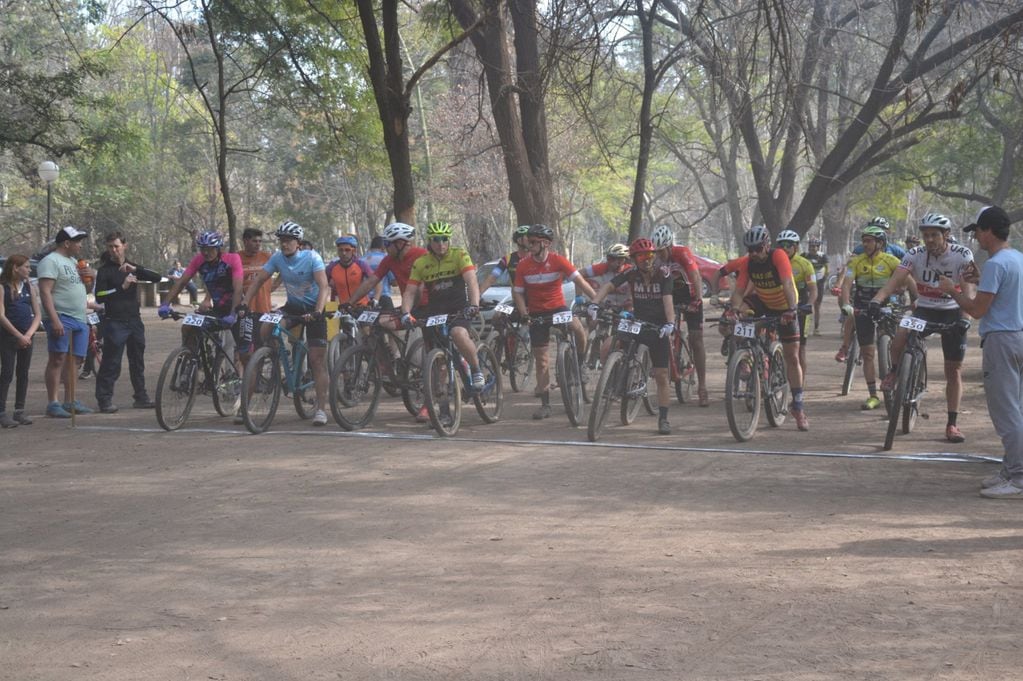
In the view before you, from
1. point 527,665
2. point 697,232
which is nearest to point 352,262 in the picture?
point 527,665

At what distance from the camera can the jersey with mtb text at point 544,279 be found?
43.7ft

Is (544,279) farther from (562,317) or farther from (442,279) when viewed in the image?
(442,279)

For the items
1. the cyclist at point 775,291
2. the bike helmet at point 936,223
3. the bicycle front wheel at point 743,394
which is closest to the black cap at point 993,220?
the bike helmet at point 936,223

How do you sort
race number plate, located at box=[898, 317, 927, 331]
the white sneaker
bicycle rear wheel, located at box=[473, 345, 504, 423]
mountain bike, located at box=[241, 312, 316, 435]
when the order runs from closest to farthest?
the white sneaker
race number plate, located at box=[898, 317, 927, 331]
mountain bike, located at box=[241, 312, 316, 435]
bicycle rear wheel, located at box=[473, 345, 504, 423]

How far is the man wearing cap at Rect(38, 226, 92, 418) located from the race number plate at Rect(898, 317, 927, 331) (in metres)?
8.19


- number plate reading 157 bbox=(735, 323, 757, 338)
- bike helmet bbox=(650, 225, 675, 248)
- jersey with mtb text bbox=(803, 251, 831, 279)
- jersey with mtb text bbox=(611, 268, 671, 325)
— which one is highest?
jersey with mtb text bbox=(803, 251, 831, 279)

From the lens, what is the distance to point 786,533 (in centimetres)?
754

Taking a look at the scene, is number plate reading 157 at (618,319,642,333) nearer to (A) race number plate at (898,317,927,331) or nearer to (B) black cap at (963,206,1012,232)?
(A) race number plate at (898,317,927,331)

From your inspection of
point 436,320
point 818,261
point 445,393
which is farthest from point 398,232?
point 818,261

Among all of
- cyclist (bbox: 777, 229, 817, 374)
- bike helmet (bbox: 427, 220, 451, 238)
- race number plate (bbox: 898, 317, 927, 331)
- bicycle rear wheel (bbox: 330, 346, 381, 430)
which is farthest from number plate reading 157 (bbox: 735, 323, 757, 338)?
bicycle rear wheel (bbox: 330, 346, 381, 430)

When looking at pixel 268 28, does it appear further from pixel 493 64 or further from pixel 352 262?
pixel 352 262

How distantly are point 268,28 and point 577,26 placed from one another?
9314 mm

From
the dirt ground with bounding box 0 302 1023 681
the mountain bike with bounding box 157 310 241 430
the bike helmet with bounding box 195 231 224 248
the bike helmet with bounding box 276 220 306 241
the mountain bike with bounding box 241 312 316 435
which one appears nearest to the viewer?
the dirt ground with bounding box 0 302 1023 681

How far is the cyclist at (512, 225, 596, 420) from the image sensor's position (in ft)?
43.5
